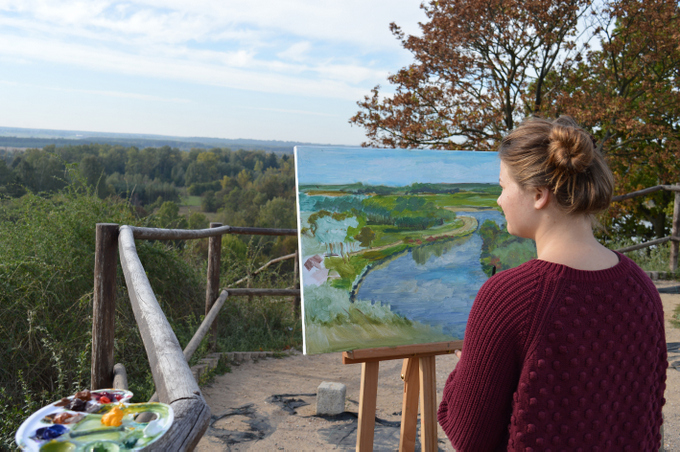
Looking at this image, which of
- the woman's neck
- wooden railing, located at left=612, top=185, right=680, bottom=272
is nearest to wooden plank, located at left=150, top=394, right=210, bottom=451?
the woman's neck

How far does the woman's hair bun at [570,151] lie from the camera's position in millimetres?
1168

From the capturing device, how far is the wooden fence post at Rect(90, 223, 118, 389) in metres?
2.14

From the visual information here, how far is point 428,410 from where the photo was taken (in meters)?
2.29

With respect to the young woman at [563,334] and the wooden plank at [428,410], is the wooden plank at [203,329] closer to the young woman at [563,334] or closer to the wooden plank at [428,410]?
the wooden plank at [428,410]

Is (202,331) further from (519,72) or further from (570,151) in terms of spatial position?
(519,72)

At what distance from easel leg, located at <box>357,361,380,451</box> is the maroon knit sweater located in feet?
3.58

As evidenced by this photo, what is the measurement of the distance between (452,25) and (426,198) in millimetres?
5393

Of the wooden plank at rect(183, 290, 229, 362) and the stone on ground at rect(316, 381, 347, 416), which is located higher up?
the wooden plank at rect(183, 290, 229, 362)

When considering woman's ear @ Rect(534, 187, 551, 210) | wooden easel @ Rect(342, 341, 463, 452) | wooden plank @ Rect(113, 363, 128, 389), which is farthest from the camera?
wooden easel @ Rect(342, 341, 463, 452)

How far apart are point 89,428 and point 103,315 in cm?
150

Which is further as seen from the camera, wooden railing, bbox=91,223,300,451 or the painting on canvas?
the painting on canvas

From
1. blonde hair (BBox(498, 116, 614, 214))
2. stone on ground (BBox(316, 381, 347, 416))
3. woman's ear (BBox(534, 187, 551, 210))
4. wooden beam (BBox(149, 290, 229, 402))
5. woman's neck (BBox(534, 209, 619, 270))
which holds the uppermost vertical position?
blonde hair (BBox(498, 116, 614, 214))

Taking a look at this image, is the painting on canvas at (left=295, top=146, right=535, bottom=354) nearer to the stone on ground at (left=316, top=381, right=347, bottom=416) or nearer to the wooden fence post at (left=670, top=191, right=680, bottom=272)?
the stone on ground at (left=316, top=381, right=347, bottom=416)

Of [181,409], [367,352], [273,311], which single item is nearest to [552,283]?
[181,409]
